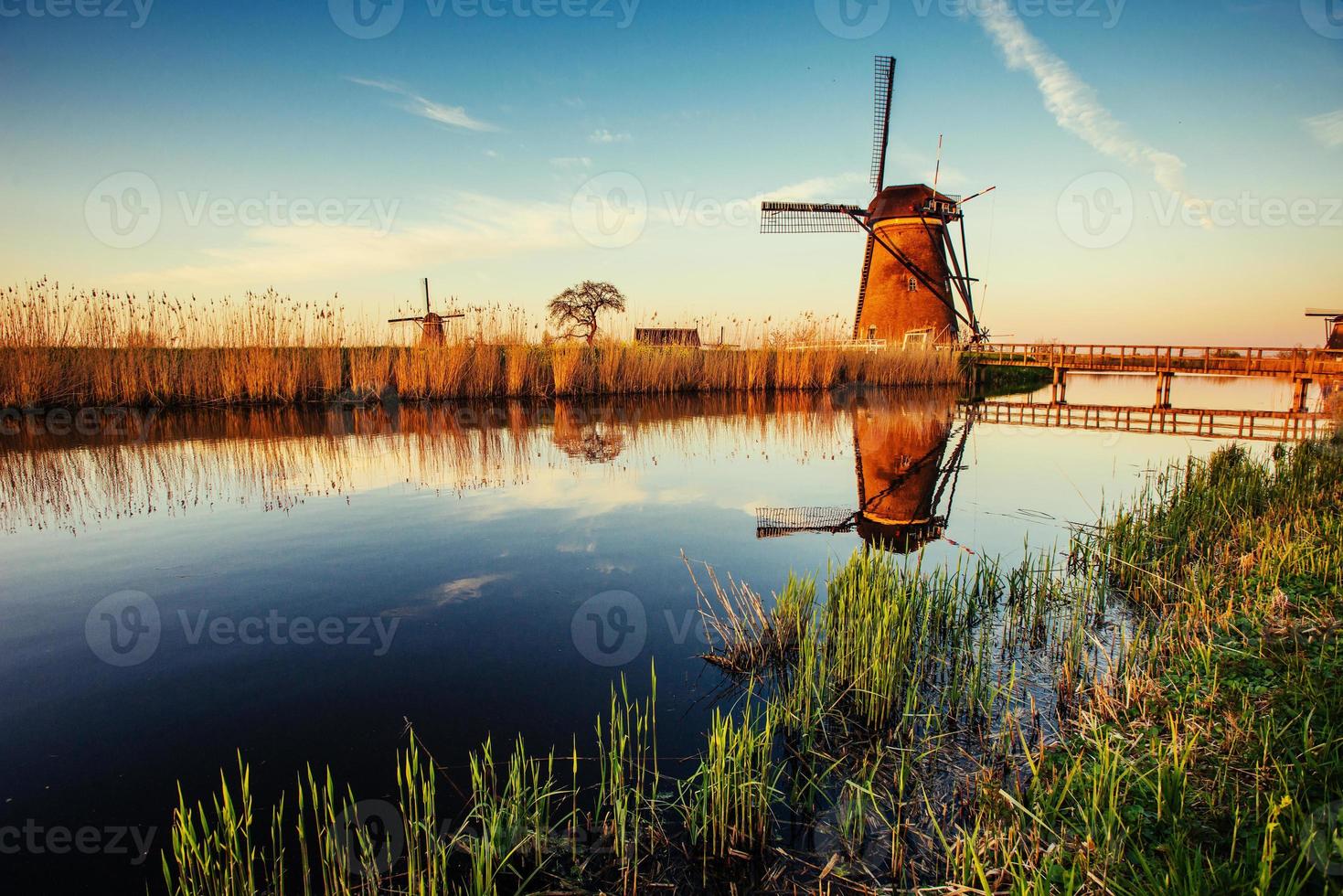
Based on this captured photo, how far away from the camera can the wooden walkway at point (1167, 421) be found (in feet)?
43.3

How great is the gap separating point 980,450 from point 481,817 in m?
10.4

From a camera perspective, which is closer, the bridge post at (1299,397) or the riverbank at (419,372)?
the riverbank at (419,372)

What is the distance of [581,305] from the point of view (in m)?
47.3

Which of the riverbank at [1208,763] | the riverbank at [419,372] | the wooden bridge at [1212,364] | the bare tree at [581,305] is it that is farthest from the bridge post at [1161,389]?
the bare tree at [581,305]

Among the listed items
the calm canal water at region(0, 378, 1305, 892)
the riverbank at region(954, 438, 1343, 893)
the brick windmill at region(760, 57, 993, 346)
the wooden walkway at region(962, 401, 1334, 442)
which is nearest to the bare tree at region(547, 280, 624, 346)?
the brick windmill at region(760, 57, 993, 346)

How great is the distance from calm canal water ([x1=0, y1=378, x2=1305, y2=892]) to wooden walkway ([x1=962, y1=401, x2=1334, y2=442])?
3.68m

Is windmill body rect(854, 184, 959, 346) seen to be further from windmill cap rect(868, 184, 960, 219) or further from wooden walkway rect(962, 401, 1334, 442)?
wooden walkway rect(962, 401, 1334, 442)

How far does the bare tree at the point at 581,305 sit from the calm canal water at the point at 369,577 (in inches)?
1475

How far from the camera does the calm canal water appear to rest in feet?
8.52

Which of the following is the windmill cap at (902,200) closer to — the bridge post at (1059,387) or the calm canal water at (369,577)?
the bridge post at (1059,387)

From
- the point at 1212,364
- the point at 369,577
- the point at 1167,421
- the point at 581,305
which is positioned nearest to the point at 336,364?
the point at 369,577

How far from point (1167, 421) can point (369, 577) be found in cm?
1833

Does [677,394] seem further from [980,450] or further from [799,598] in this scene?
[799,598]

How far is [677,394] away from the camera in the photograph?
19.6 meters
